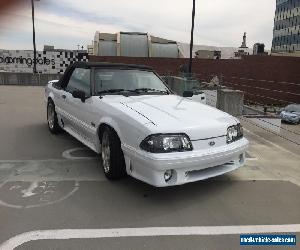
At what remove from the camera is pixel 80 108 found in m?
5.42

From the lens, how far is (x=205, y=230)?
3359 mm

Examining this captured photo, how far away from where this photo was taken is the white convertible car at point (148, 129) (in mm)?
3824

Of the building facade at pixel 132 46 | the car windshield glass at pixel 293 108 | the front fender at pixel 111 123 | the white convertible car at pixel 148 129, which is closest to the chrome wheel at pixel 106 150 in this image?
the white convertible car at pixel 148 129

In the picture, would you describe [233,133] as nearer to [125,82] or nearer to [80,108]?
[125,82]

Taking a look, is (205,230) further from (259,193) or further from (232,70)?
(232,70)

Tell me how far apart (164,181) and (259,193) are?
130 centimetres

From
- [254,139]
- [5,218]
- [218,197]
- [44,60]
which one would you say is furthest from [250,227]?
[44,60]

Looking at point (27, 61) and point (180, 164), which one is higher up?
point (27, 61)

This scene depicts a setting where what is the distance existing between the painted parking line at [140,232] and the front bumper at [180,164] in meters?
0.60

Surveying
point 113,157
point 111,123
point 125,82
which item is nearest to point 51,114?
point 125,82

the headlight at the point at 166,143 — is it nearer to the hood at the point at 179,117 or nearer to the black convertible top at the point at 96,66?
the hood at the point at 179,117

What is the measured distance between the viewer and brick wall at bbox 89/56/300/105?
112ft

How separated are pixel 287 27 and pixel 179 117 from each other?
230 ft

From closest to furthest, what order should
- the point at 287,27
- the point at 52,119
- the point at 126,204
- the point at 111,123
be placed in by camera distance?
the point at 126,204, the point at 111,123, the point at 52,119, the point at 287,27
